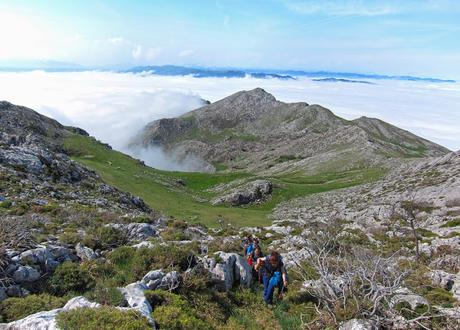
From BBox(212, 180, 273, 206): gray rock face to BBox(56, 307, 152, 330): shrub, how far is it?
67473mm

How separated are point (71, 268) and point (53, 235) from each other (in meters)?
6.90

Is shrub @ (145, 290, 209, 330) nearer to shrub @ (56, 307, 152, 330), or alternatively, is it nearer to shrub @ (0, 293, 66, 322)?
shrub @ (56, 307, 152, 330)

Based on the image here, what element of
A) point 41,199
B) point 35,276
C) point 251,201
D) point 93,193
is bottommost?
point 251,201

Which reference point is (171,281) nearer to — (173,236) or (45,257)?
(45,257)

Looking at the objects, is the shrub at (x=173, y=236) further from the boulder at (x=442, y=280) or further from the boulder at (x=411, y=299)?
the boulder at (x=442, y=280)

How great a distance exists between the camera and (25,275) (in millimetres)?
13297

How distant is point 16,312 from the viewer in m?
11.2

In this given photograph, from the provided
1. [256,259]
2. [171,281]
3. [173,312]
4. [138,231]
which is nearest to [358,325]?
[173,312]

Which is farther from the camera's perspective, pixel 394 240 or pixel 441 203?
pixel 441 203

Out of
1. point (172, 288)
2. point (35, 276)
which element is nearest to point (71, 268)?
point (35, 276)

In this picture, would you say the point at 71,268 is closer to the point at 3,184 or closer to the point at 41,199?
the point at 41,199

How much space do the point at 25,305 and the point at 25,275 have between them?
2215mm

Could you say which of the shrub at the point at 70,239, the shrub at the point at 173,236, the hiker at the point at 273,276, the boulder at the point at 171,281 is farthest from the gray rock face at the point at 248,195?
the boulder at the point at 171,281

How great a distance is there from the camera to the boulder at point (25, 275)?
13.2 metres
